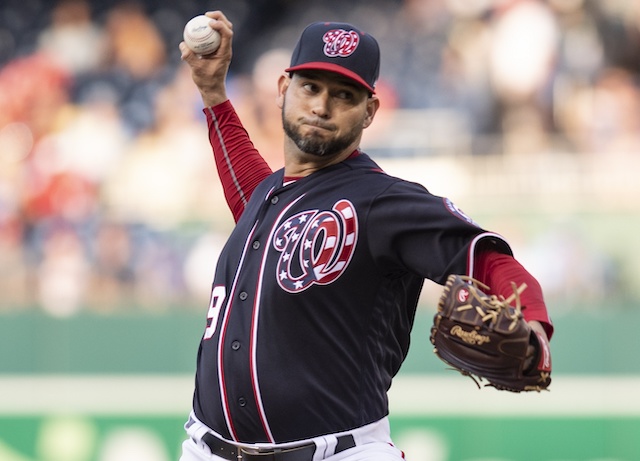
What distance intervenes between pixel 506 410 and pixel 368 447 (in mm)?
3635

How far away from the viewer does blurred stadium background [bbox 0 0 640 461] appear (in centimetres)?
629

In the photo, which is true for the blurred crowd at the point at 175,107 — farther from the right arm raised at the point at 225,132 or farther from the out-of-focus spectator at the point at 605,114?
the right arm raised at the point at 225,132

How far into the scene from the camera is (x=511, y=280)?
8.25 ft

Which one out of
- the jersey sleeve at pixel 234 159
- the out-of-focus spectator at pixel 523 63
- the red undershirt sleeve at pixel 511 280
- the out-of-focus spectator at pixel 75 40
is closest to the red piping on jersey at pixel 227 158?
the jersey sleeve at pixel 234 159

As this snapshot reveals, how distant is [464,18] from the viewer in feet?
29.9

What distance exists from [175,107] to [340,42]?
606 centimetres

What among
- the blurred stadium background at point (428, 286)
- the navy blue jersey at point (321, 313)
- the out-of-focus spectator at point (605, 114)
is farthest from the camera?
the out-of-focus spectator at point (605, 114)

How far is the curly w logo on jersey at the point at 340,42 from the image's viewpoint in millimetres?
2951

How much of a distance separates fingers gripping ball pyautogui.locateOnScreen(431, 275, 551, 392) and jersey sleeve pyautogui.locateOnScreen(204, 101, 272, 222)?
1.16 meters

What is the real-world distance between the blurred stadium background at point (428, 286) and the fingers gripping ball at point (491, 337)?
3.77 meters

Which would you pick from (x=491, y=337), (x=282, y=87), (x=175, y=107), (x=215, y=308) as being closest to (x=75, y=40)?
(x=175, y=107)

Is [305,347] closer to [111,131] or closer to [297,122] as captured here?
[297,122]

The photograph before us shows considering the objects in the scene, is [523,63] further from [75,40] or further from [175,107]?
[75,40]

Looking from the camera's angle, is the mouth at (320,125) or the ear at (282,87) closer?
the mouth at (320,125)
